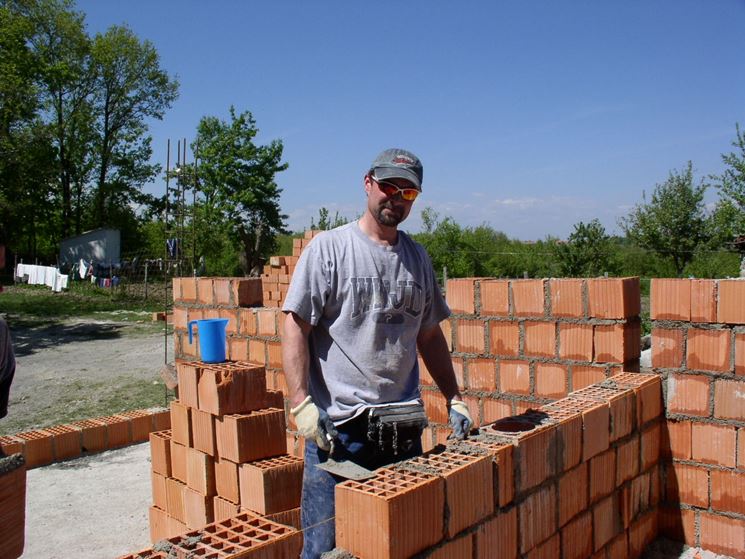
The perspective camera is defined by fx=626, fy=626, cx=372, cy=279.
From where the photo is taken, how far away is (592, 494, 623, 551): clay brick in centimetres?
317

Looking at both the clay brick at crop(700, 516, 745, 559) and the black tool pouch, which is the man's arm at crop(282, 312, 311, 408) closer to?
the black tool pouch

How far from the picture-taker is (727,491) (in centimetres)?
368

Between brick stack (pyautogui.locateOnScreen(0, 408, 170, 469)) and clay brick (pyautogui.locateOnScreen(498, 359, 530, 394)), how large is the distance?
4.30 m

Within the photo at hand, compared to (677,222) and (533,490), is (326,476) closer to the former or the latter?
(533,490)

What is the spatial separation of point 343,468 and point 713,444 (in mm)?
2576

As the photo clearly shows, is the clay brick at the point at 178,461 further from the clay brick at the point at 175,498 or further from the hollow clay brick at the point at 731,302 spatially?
the hollow clay brick at the point at 731,302

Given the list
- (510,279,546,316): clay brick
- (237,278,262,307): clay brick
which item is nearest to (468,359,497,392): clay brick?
(510,279,546,316): clay brick

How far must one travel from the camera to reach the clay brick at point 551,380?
4.14m

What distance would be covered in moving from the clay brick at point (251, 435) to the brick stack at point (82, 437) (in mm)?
3365

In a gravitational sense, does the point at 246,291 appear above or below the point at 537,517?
above

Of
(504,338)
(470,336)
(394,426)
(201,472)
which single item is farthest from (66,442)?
(394,426)

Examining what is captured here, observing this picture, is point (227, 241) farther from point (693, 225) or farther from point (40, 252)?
point (693, 225)

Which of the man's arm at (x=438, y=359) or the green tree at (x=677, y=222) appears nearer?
the man's arm at (x=438, y=359)

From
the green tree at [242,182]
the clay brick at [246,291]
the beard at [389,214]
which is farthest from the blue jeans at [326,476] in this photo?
the green tree at [242,182]
